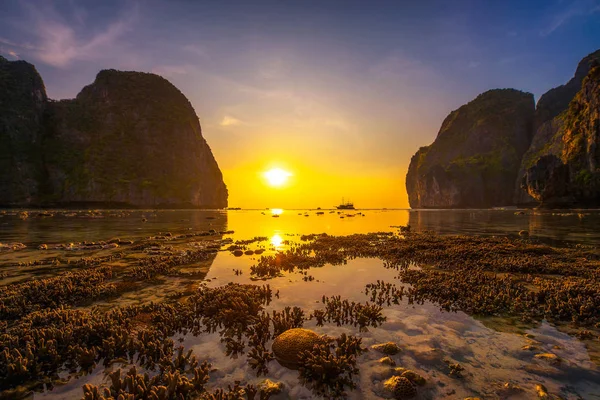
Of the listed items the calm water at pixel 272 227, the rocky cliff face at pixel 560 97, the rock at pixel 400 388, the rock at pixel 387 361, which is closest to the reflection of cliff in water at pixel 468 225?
the calm water at pixel 272 227

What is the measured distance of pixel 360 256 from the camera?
20.8 m

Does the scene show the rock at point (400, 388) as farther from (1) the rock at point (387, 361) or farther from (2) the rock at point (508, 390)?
(2) the rock at point (508, 390)

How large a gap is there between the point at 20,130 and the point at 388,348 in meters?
181

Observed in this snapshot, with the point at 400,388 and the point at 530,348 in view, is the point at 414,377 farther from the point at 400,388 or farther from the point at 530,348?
the point at 530,348

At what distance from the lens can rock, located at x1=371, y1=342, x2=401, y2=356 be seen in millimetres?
6997

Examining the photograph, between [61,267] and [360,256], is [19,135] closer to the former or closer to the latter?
[61,267]

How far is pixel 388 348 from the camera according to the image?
23.1 ft

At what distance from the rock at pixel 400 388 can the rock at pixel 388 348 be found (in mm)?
1364

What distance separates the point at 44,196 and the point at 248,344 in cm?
15486

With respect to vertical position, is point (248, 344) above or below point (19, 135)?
below

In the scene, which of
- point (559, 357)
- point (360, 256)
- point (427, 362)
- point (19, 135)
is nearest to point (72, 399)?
point (427, 362)

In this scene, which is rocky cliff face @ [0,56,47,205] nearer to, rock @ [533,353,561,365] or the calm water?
the calm water

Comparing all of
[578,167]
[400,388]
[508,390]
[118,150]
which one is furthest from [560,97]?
[118,150]

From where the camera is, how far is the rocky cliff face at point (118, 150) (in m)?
124
